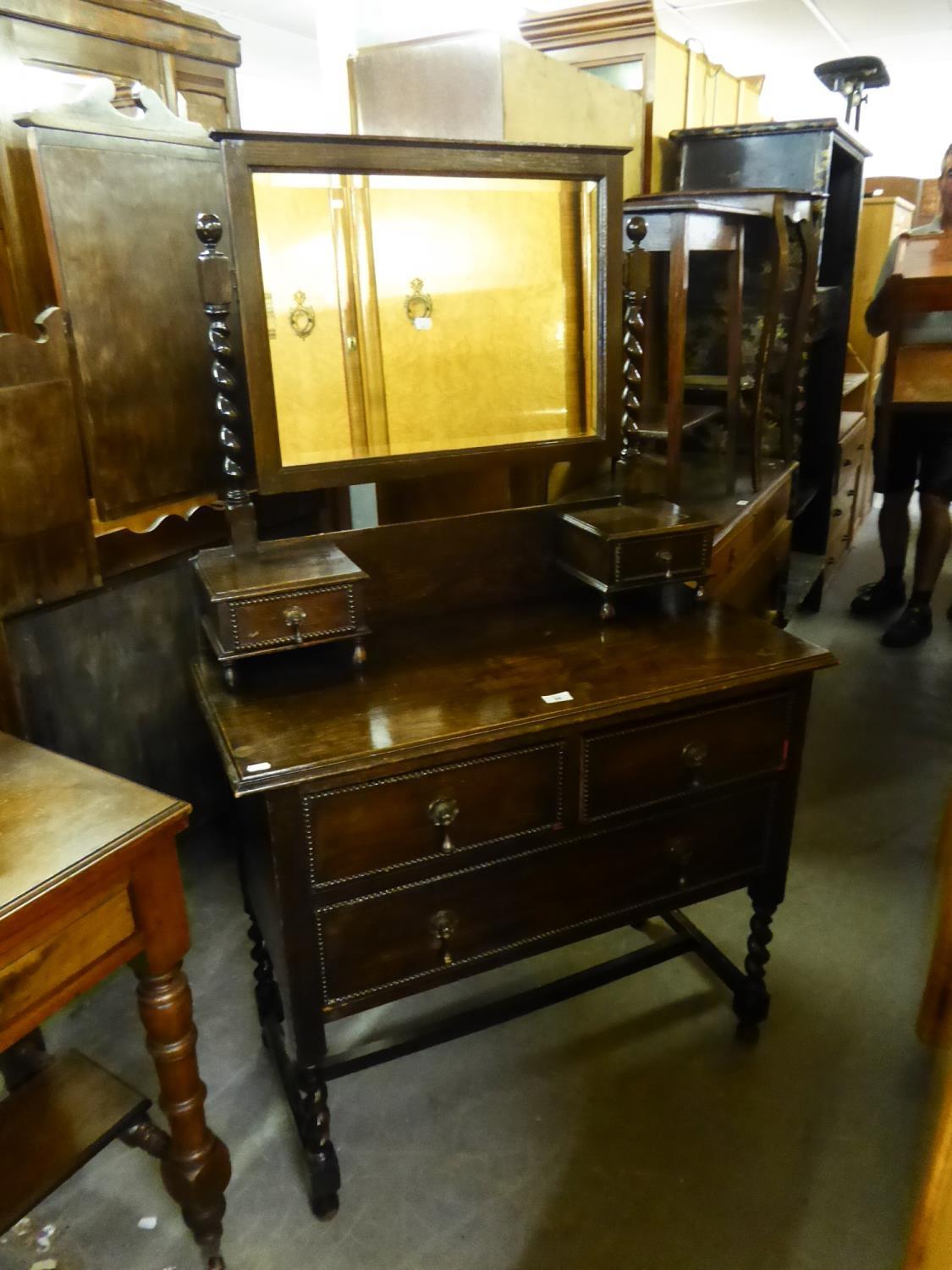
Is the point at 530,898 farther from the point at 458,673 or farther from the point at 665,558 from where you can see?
the point at 665,558

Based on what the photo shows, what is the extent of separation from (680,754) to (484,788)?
379 mm

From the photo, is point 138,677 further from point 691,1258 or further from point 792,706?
point 691,1258

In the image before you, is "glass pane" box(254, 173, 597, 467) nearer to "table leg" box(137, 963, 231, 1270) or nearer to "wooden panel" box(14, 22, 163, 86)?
"table leg" box(137, 963, 231, 1270)

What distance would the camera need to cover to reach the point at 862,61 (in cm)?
462

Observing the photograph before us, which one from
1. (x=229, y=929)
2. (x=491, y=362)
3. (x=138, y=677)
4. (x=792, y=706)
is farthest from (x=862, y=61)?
(x=229, y=929)

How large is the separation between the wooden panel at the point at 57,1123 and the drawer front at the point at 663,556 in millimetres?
1240

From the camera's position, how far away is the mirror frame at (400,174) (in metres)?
1.49

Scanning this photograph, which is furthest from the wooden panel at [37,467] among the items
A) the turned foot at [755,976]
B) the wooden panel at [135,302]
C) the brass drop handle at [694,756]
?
the turned foot at [755,976]

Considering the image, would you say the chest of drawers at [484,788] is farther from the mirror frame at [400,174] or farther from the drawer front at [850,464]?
the drawer front at [850,464]

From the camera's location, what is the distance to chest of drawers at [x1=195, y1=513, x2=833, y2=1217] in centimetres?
138

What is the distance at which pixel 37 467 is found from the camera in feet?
5.69

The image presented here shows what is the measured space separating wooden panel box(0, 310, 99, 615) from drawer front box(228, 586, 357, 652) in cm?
57

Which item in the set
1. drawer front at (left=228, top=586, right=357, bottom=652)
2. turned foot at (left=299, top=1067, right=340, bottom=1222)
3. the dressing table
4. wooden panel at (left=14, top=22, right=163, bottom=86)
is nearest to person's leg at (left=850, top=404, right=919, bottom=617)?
the dressing table

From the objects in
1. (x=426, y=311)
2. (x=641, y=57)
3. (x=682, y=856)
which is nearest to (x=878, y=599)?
(x=641, y=57)
